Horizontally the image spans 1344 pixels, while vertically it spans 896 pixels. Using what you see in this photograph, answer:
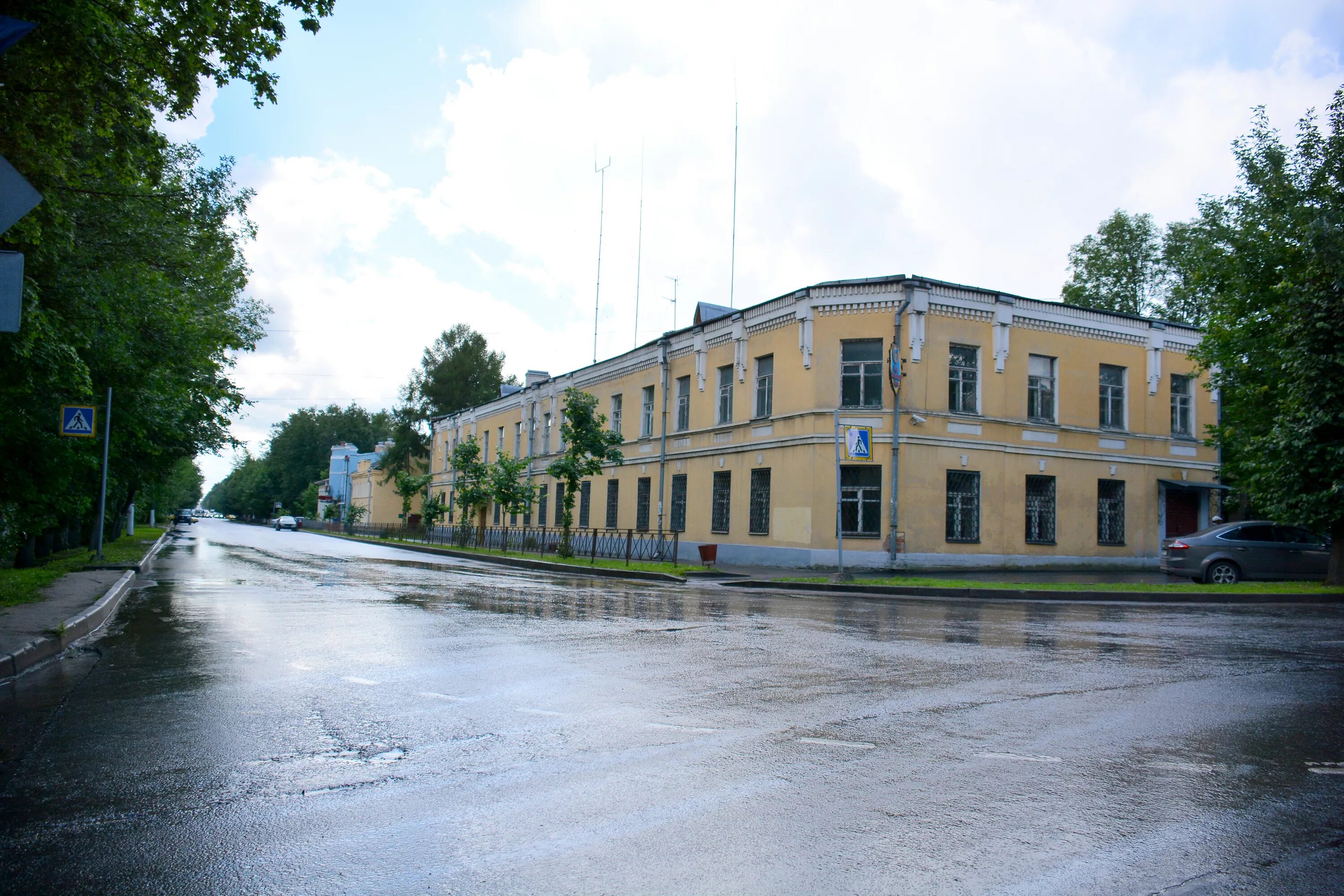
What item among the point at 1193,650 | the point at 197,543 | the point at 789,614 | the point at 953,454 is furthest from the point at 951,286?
the point at 197,543

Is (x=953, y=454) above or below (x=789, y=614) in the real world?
above

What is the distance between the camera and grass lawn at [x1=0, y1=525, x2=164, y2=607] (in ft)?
43.1

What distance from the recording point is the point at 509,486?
37.7 m

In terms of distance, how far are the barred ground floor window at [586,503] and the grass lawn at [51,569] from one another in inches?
677

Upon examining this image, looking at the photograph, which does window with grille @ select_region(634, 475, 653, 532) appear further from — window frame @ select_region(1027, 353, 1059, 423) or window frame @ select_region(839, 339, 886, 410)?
window frame @ select_region(1027, 353, 1059, 423)

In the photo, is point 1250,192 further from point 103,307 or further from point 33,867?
point 33,867

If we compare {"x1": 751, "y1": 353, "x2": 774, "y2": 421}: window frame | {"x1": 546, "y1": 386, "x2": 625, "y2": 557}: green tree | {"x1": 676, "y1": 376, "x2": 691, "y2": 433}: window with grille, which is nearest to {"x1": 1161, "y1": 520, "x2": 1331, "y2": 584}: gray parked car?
{"x1": 751, "y1": 353, "x2": 774, "y2": 421}: window frame

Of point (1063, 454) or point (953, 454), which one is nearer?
point (953, 454)

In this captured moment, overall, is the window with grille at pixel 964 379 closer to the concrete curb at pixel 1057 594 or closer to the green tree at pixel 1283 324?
the green tree at pixel 1283 324

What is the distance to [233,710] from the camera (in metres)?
6.55

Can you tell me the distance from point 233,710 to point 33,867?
2.98 metres

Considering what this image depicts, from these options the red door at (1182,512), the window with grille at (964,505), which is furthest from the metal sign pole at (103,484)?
the red door at (1182,512)

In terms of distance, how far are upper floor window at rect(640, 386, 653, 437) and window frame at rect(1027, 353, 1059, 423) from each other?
Result: 14727 millimetres

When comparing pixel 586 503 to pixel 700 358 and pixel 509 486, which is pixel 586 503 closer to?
pixel 509 486
